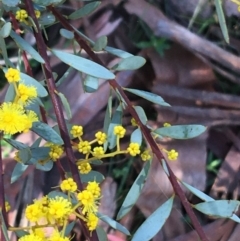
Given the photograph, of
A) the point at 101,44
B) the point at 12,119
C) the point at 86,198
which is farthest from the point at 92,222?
the point at 101,44

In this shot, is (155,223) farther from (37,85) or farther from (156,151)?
(37,85)

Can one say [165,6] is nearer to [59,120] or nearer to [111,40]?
[111,40]

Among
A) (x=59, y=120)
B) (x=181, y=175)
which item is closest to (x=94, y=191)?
(x=59, y=120)

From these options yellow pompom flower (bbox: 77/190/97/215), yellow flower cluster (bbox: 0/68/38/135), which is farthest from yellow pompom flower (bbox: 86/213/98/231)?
yellow flower cluster (bbox: 0/68/38/135)

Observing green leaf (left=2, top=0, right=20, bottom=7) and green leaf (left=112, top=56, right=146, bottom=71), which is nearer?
green leaf (left=2, top=0, right=20, bottom=7)

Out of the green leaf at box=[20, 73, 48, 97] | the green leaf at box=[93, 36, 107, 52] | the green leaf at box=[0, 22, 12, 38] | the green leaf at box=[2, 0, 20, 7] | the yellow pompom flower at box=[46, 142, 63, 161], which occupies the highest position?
the green leaf at box=[2, 0, 20, 7]

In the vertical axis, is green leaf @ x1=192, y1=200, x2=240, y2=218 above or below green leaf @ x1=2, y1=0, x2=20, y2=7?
below

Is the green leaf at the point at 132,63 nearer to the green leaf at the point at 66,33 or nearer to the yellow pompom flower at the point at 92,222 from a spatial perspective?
the green leaf at the point at 66,33

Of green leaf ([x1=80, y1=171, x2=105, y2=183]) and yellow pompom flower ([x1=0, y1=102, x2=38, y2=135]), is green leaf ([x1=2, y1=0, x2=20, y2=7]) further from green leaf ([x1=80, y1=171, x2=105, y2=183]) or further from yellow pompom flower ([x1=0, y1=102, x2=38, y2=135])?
green leaf ([x1=80, y1=171, x2=105, y2=183])
